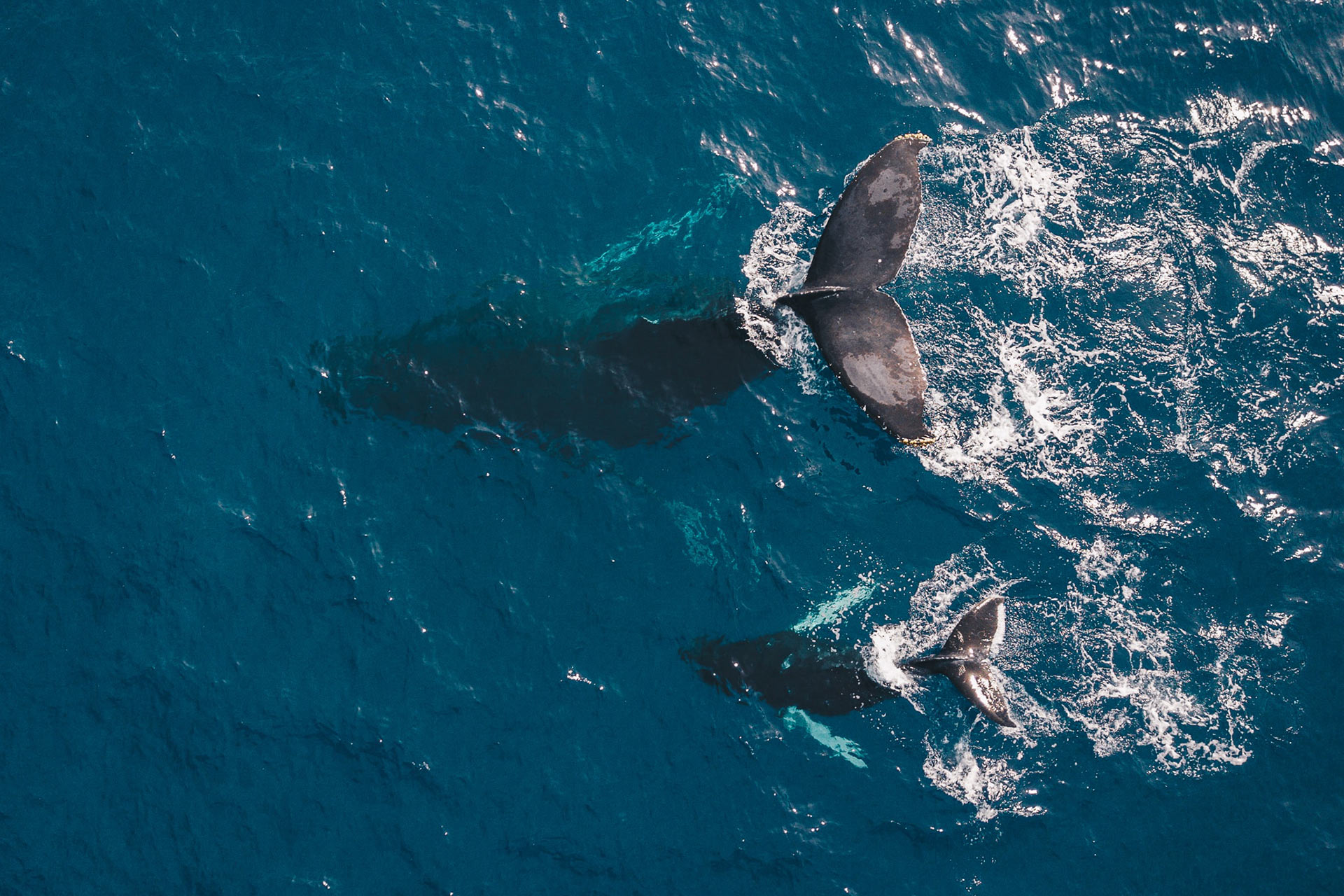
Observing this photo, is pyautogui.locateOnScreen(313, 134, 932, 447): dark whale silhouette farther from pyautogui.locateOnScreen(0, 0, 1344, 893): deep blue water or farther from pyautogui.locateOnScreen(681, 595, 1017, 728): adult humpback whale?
pyautogui.locateOnScreen(681, 595, 1017, 728): adult humpback whale

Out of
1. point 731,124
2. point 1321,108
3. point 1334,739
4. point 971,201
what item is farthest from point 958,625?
point 1321,108

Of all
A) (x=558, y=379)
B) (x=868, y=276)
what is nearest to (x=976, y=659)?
(x=868, y=276)

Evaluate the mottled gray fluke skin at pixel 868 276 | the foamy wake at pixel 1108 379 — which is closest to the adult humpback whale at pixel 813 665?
the foamy wake at pixel 1108 379

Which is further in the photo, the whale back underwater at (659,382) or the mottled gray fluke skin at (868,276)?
the whale back underwater at (659,382)

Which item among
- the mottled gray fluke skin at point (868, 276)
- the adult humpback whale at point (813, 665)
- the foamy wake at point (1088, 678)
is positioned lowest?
the foamy wake at point (1088, 678)

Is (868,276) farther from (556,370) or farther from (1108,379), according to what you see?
(556,370)

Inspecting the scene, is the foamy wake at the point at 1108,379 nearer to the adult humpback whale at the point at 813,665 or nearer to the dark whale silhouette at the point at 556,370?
the adult humpback whale at the point at 813,665
